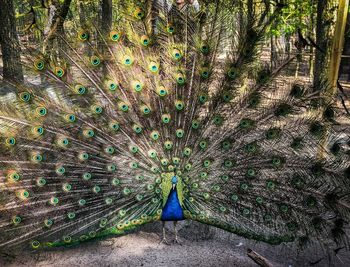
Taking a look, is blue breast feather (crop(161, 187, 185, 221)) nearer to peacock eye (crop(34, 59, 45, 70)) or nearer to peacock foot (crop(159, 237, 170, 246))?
peacock foot (crop(159, 237, 170, 246))

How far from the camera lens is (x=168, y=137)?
4375mm

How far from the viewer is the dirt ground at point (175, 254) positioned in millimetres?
4293

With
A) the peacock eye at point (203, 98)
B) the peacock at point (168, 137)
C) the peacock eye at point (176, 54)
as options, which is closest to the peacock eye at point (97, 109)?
the peacock at point (168, 137)

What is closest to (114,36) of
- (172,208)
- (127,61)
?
(127,61)

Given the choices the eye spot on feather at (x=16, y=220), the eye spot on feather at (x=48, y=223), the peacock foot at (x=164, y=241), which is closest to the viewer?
the eye spot on feather at (x=16, y=220)

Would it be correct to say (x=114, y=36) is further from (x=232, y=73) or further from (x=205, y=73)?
(x=232, y=73)

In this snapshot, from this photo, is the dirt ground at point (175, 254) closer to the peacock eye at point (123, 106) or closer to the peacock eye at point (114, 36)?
the peacock eye at point (123, 106)

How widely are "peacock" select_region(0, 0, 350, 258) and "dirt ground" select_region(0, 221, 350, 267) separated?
0.39 metres

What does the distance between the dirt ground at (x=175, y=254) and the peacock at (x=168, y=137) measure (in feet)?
1.28

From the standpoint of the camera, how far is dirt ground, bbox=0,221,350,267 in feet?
14.1

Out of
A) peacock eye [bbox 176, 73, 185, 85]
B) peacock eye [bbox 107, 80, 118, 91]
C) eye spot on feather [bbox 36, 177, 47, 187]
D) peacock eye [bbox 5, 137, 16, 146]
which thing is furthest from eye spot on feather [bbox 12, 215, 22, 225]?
peacock eye [bbox 176, 73, 185, 85]

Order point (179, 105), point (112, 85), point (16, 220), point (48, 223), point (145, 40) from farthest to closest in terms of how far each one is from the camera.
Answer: point (179, 105) → point (112, 85) → point (145, 40) → point (48, 223) → point (16, 220)

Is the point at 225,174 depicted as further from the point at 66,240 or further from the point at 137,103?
the point at 66,240

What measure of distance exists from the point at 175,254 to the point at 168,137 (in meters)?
1.25
